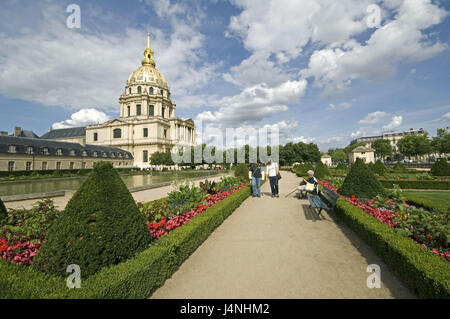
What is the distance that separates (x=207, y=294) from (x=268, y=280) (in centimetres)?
87

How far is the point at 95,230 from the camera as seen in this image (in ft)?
8.57

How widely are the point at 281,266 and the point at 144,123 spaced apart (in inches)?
2429

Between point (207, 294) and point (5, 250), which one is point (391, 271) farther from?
point (5, 250)

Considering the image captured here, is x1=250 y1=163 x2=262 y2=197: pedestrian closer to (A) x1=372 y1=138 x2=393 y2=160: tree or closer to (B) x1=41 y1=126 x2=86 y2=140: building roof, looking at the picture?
(A) x1=372 y1=138 x2=393 y2=160: tree

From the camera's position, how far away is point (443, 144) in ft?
131

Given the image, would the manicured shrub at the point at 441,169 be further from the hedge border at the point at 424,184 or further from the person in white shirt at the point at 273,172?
the person in white shirt at the point at 273,172

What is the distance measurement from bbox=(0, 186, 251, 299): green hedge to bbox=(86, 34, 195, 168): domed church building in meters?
56.8

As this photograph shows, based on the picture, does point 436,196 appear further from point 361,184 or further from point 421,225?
point 421,225

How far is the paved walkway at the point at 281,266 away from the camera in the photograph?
2.78 meters

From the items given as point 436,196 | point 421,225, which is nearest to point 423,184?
point 436,196

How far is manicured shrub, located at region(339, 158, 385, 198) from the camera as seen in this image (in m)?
7.08

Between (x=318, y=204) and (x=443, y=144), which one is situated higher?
(x=443, y=144)
